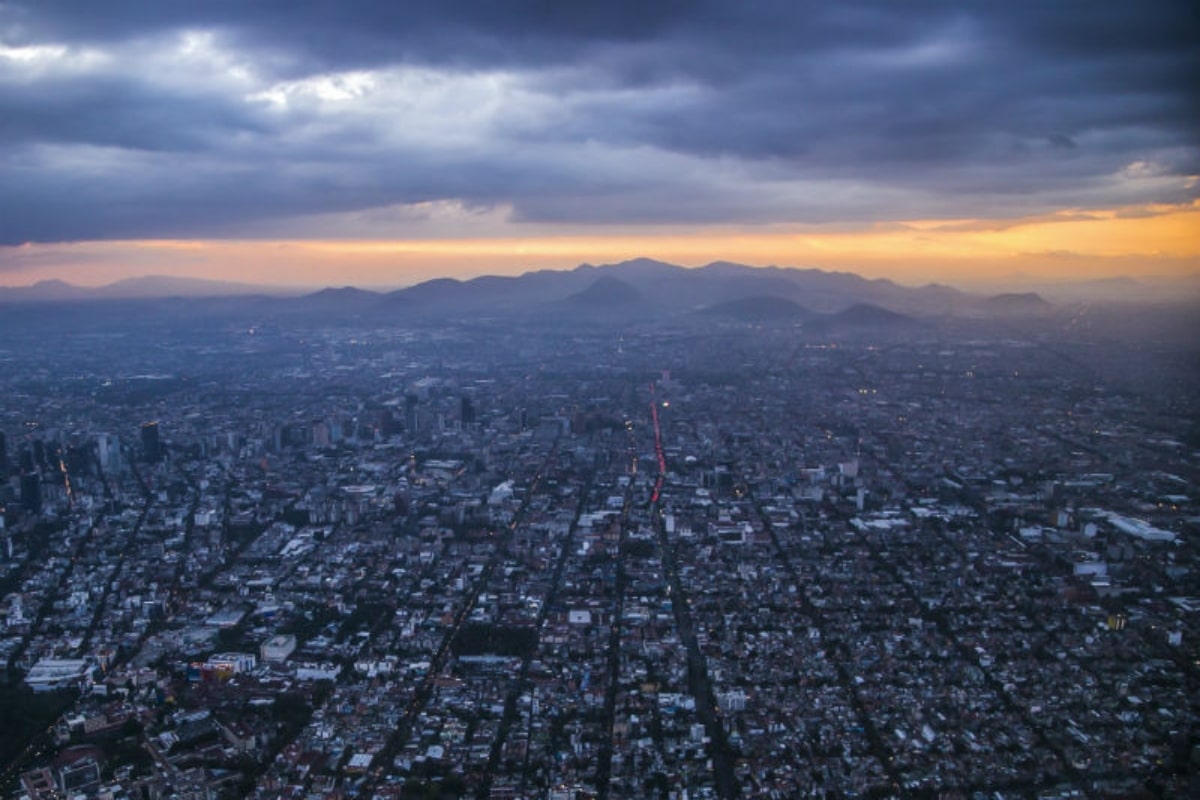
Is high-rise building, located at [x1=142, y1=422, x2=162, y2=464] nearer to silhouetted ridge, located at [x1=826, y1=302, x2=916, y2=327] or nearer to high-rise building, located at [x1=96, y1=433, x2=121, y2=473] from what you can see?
high-rise building, located at [x1=96, y1=433, x2=121, y2=473]

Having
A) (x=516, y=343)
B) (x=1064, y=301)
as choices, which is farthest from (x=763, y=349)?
(x=1064, y=301)

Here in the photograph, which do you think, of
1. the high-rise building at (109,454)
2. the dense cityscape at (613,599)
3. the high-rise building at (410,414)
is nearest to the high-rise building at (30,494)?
the dense cityscape at (613,599)

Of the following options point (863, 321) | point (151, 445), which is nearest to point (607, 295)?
point (863, 321)

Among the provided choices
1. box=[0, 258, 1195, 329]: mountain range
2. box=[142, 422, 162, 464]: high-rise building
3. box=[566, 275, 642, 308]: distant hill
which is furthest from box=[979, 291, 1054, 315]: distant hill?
box=[142, 422, 162, 464]: high-rise building

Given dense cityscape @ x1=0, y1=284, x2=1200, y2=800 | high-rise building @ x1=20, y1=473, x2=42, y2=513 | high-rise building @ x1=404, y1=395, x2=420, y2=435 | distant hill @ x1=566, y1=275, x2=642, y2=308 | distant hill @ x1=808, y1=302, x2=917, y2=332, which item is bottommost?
dense cityscape @ x1=0, y1=284, x2=1200, y2=800

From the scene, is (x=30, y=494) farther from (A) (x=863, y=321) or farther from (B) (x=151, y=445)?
(A) (x=863, y=321)

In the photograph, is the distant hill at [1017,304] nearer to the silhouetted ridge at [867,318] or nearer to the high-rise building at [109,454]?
the silhouetted ridge at [867,318]
